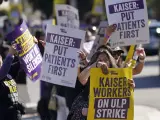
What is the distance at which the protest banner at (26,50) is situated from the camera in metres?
8.41

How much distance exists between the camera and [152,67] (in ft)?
83.1

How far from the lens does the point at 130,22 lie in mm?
8539

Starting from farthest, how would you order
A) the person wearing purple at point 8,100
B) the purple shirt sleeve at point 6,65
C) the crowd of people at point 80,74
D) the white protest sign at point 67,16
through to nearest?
the white protest sign at point 67,16 → the person wearing purple at point 8,100 → the purple shirt sleeve at point 6,65 → the crowd of people at point 80,74

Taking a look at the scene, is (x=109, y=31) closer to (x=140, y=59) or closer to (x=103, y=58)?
(x=140, y=59)

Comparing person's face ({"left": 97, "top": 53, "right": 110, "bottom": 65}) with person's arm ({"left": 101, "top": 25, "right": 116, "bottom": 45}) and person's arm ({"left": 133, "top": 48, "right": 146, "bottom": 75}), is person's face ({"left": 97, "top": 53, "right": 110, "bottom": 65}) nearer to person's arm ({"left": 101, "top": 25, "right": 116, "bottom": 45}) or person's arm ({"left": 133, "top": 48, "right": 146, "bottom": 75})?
person's arm ({"left": 133, "top": 48, "right": 146, "bottom": 75})

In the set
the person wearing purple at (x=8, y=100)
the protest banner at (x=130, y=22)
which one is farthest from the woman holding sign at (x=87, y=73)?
the protest banner at (x=130, y=22)

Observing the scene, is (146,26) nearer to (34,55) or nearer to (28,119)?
(34,55)

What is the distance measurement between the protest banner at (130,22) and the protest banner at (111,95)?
55.0 inches

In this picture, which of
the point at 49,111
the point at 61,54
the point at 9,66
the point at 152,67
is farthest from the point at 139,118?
the point at 152,67

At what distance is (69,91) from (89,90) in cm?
323

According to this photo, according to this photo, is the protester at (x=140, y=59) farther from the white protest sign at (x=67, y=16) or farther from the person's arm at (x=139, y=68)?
the white protest sign at (x=67, y=16)

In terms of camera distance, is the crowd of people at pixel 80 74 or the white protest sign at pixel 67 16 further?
the white protest sign at pixel 67 16

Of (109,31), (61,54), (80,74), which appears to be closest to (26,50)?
(61,54)

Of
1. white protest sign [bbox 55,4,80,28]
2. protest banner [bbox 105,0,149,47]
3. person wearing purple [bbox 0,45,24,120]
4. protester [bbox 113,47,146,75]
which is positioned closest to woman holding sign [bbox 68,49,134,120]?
protester [bbox 113,47,146,75]
